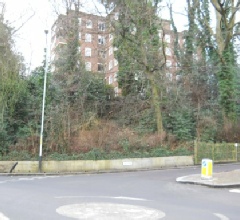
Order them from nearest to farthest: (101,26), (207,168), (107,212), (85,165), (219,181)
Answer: (107,212)
(219,181)
(207,168)
(85,165)
(101,26)

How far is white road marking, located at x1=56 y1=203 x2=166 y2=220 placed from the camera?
8727 millimetres

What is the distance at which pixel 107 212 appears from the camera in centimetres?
926

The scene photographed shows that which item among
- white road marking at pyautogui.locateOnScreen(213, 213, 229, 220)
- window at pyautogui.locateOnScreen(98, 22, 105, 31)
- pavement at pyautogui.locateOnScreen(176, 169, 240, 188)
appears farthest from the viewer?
Answer: window at pyautogui.locateOnScreen(98, 22, 105, 31)

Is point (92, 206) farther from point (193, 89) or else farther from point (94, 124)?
point (193, 89)

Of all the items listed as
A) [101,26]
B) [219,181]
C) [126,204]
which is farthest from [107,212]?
[101,26]

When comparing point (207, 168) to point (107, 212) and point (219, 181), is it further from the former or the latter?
point (107, 212)

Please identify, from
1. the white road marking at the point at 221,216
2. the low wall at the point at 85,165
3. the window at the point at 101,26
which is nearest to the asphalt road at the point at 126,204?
the white road marking at the point at 221,216

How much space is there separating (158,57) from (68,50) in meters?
8.70

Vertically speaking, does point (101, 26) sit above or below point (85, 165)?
above

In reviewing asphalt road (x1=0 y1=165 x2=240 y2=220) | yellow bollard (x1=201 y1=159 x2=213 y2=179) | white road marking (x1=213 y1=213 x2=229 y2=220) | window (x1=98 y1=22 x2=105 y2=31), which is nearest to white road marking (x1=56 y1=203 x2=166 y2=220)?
asphalt road (x1=0 y1=165 x2=240 y2=220)

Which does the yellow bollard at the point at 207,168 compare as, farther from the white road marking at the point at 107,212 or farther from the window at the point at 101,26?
the window at the point at 101,26

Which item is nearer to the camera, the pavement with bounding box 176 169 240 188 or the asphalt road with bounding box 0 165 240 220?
the asphalt road with bounding box 0 165 240 220

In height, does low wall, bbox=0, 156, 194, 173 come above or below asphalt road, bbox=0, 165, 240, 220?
above

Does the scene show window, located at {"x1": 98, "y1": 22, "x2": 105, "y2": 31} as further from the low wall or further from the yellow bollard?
the yellow bollard
